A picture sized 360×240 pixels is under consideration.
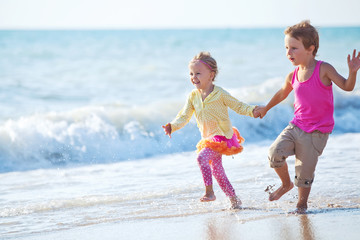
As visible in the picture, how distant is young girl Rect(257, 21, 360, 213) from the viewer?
445 cm

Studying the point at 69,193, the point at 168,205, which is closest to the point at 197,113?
the point at 168,205

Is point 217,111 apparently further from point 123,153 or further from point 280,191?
point 123,153

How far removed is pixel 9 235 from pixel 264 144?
5.75 m

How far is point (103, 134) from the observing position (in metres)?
9.91

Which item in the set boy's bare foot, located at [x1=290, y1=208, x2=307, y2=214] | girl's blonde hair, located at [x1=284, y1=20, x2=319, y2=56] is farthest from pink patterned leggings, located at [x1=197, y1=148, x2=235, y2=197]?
girl's blonde hair, located at [x1=284, y1=20, x2=319, y2=56]

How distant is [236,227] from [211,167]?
0.87 meters

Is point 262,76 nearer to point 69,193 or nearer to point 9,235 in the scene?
point 69,193

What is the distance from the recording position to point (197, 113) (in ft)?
16.6

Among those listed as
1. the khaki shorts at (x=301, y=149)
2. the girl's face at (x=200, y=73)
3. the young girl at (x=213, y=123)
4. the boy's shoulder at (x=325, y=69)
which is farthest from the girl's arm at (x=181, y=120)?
the boy's shoulder at (x=325, y=69)

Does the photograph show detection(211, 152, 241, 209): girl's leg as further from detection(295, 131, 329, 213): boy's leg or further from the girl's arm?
detection(295, 131, 329, 213): boy's leg

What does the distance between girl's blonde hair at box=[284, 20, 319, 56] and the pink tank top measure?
185mm

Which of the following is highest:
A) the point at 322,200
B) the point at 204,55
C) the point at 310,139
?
the point at 204,55

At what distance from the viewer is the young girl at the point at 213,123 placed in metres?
4.89

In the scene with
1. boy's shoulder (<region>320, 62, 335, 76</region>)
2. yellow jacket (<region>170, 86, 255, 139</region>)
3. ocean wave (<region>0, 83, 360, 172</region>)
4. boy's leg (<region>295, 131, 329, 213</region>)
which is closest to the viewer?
boy's shoulder (<region>320, 62, 335, 76</region>)
